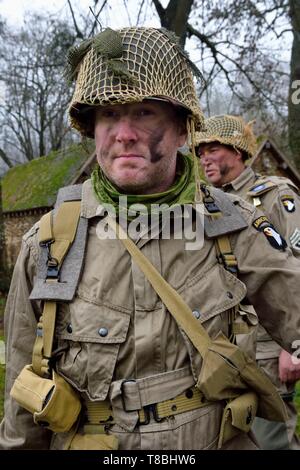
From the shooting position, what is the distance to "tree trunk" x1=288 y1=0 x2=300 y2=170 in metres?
8.21

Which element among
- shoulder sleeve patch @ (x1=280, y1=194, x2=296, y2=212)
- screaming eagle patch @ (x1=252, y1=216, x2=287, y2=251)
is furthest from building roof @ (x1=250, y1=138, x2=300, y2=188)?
screaming eagle patch @ (x1=252, y1=216, x2=287, y2=251)

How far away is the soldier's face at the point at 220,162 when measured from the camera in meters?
4.69

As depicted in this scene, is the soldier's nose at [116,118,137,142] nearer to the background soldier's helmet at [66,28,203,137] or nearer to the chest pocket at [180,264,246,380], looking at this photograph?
the background soldier's helmet at [66,28,203,137]

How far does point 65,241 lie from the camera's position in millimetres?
2068

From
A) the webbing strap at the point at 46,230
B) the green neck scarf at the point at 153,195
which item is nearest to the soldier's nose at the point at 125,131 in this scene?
the green neck scarf at the point at 153,195

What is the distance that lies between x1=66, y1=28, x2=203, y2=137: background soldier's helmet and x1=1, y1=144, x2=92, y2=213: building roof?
43.2 feet

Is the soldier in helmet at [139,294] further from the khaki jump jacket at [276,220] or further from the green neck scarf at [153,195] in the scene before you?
the khaki jump jacket at [276,220]

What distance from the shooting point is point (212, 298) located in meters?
2.02

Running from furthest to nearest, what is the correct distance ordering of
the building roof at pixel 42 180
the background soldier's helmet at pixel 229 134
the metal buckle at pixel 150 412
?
the building roof at pixel 42 180, the background soldier's helmet at pixel 229 134, the metal buckle at pixel 150 412

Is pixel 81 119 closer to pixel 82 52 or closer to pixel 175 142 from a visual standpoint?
pixel 82 52

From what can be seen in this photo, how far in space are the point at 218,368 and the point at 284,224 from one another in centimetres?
208

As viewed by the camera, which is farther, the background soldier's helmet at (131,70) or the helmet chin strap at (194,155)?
the helmet chin strap at (194,155)

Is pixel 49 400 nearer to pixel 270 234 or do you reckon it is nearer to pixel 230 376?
pixel 230 376

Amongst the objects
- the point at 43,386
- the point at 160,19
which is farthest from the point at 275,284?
the point at 160,19
